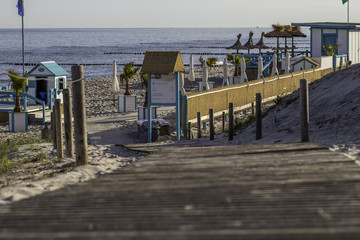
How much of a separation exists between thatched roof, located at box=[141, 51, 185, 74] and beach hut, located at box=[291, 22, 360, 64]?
19520 millimetres

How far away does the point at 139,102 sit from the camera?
29.7 meters

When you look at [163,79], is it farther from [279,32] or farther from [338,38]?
[279,32]

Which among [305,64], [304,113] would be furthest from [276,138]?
[305,64]

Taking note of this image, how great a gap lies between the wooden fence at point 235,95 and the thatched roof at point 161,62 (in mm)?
987

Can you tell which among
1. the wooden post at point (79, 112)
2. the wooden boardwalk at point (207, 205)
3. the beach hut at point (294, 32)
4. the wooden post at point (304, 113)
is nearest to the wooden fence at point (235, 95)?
the wooden post at point (79, 112)

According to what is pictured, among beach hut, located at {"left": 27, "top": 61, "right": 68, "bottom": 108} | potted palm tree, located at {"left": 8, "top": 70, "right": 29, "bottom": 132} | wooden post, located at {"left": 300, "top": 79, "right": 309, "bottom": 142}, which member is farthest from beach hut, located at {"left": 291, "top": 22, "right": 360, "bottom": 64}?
wooden post, located at {"left": 300, "top": 79, "right": 309, "bottom": 142}

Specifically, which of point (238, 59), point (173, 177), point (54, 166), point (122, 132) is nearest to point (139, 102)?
point (238, 59)

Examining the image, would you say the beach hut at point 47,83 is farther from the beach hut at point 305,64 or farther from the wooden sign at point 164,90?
the beach hut at point 305,64

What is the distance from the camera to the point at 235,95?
20359 millimetres

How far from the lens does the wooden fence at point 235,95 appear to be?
17.3 meters

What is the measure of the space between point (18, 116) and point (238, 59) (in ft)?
53.3

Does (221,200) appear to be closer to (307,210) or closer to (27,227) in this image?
(307,210)

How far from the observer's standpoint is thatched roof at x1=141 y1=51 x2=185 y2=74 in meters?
16.4

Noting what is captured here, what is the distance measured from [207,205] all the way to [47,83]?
21778 millimetres
